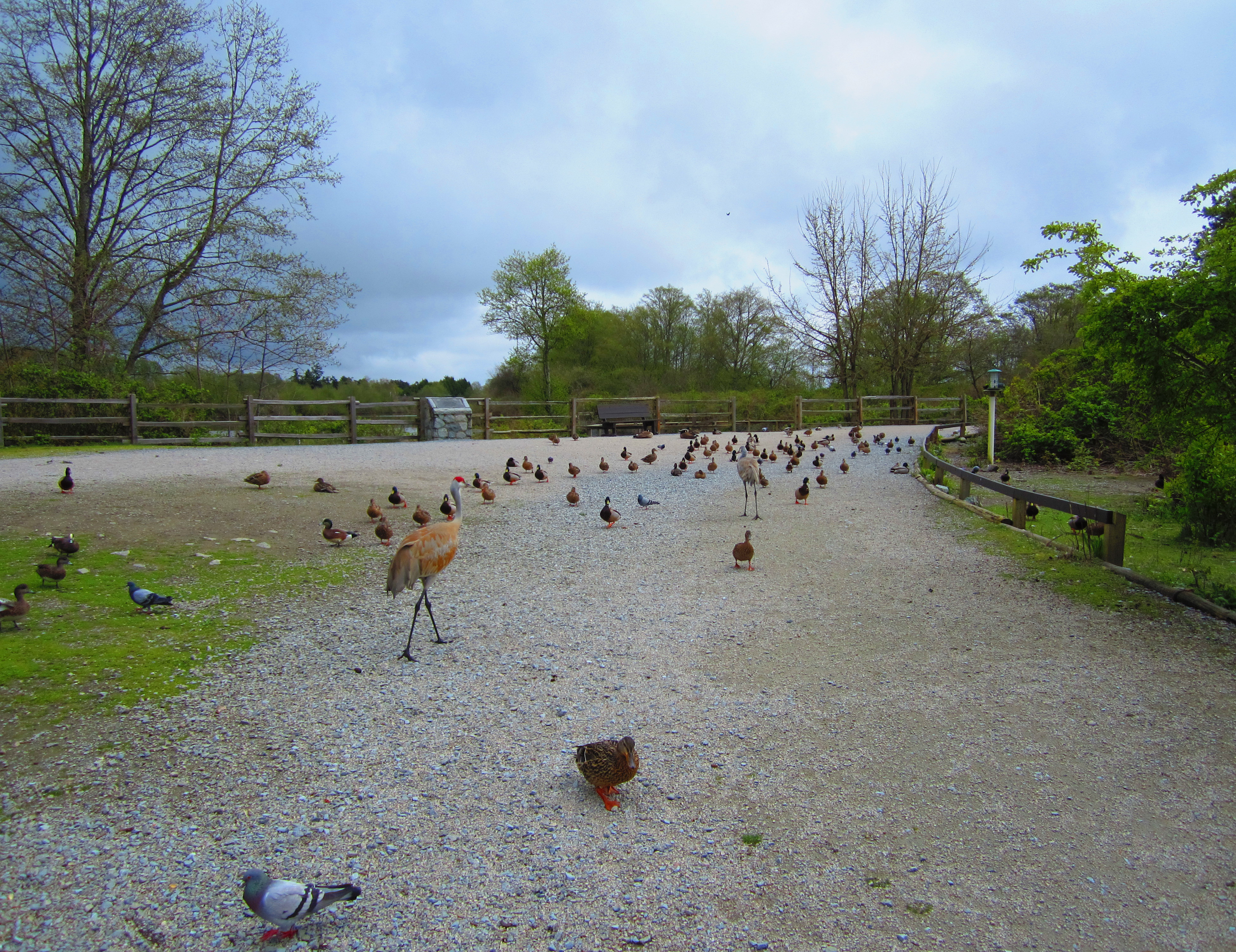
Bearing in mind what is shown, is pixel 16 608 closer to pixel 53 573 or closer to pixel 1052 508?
pixel 53 573

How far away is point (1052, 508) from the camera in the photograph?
9242 mm

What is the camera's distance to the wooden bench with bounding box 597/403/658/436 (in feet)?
106

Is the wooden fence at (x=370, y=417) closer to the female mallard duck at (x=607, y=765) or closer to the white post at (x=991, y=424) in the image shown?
the white post at (x=991, y=424)

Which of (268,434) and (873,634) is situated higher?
(268,434)

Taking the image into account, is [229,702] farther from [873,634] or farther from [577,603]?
[873,634]

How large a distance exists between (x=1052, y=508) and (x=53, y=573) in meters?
10.8

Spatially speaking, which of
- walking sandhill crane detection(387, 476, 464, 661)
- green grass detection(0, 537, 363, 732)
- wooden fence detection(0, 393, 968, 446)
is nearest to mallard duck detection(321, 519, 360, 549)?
green grass detection(0, 537, 363, 732)

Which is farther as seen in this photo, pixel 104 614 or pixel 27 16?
pixel 27 16

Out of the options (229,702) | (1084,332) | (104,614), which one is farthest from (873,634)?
(104,614)

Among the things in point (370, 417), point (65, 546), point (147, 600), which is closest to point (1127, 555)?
point (147, 600)

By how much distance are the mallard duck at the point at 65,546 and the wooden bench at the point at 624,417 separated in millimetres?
25257

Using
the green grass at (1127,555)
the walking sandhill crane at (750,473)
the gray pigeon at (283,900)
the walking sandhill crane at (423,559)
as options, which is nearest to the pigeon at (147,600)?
the walking sandhill crane at (423,559)

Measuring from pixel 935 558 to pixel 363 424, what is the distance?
72.6ft

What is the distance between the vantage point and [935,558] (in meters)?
8.86
